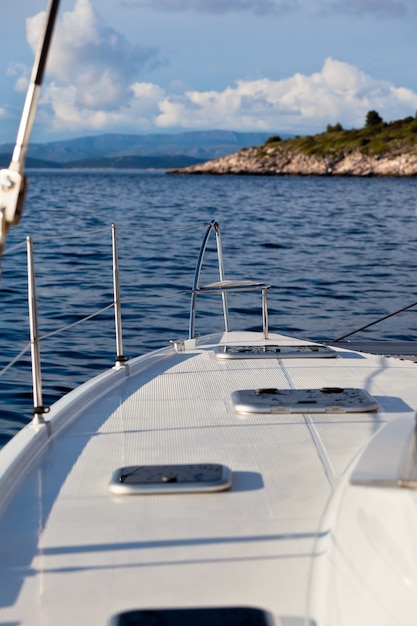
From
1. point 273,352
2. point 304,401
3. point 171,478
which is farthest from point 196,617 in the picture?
point 273,352

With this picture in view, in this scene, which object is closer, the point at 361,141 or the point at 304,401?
the point at 304,401

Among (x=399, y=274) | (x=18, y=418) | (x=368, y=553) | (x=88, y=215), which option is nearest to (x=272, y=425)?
(x=368, y=553)

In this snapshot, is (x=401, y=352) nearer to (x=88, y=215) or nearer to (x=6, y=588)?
(x=6, y=588)

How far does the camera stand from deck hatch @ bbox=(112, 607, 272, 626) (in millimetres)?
1495

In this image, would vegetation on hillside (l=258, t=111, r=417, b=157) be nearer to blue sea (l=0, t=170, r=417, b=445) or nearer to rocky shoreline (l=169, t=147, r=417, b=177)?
rocky shoreline (l=169, t=147, r=417, b=177)

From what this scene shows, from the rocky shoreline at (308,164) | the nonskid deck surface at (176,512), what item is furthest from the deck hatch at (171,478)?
the rocky shoreline at (308,164)

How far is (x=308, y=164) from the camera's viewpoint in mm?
74688

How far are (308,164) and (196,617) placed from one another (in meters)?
74.7

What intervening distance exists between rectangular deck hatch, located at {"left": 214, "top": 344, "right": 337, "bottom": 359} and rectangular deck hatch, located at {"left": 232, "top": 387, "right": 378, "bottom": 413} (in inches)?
27.2

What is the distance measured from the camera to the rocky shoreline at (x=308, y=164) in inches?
2680

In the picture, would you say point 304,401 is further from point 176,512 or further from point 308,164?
point 308,164

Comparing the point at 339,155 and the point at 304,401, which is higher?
the point at 304,401

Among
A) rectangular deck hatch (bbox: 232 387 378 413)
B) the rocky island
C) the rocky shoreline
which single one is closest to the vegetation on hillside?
the rocky island

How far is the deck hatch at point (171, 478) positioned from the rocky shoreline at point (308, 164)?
6626cm
